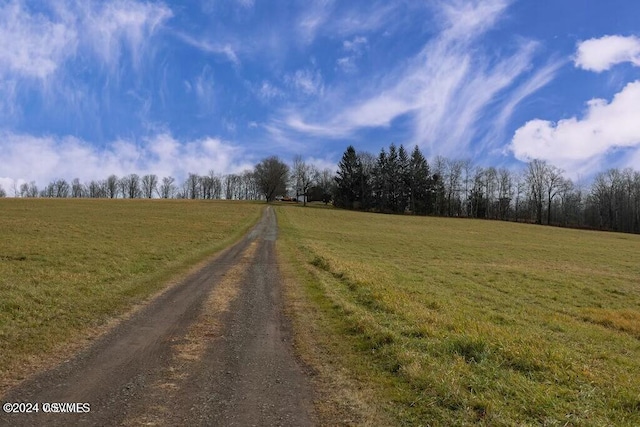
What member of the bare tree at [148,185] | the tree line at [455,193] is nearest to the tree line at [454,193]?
the tree line at [455,193]

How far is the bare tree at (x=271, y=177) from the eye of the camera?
4621 inches

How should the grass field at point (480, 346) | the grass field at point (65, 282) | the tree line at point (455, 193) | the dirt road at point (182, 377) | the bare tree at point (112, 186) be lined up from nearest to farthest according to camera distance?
the dirt road at point (182, 377)
the grass field at point (480, 346)
the grass field at point (65, 282)
the tree line at point (455, 193)
the bare tree at point (112, 186)

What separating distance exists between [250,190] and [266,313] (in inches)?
6343

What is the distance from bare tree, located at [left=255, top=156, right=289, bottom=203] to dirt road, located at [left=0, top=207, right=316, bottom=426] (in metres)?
107

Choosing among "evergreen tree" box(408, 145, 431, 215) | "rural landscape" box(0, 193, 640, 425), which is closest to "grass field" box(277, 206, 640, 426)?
"rural landscape" box(0, 193, 640, 425)

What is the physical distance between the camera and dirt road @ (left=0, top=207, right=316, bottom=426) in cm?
509

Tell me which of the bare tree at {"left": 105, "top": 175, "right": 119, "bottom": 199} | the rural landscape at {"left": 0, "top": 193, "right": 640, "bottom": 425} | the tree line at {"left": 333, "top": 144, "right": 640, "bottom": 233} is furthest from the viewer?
the bare tree at {"left": 105, "top": 175, "right": 119, "bottom": 199}

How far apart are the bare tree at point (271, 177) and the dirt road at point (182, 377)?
107 metres

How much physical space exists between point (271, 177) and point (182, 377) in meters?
113

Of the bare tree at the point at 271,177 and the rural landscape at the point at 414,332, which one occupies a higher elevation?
the bare tree at the point at 271,177

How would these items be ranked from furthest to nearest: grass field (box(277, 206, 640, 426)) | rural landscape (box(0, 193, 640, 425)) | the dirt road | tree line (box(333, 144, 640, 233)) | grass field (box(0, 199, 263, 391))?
1. tree line (box(333, 144, 640, 233))
2. grass field (box(0, 199, 263, 391))
3. rural landscape (box(0, 193, 640, 425))
4. grass field (box(277, 206, 640, 426))
5. the dirt road

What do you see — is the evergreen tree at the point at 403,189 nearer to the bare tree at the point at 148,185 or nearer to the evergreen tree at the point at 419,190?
the evergreen tree at the point at 419,190

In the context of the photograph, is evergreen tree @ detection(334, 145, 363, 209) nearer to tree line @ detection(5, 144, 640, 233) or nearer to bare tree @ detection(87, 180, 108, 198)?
tree line @ detection(5, 144, 640, 233)

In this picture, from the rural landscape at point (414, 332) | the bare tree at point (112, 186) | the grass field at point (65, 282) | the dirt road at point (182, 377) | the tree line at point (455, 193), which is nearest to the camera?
the dirt road at point (182, 377)
